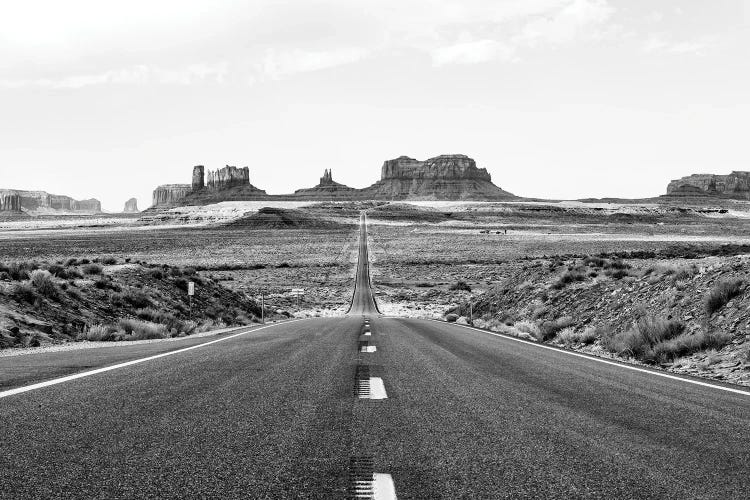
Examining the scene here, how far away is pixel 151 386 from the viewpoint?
759 centimetres

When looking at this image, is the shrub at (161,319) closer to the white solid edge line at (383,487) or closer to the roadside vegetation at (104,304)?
the roadside vegetation at (104,304)

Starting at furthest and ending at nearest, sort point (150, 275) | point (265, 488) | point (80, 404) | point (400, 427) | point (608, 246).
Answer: point (608, 246) < point (150, 275) < point (80, 404) < point (400, 427) < point (265, 488)

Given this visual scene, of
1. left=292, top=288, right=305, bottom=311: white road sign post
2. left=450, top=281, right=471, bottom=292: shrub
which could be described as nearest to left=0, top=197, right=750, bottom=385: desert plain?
left=450, top=281, right=471, bottom=292: shrub

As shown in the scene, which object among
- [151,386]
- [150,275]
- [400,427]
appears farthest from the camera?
[150,275]

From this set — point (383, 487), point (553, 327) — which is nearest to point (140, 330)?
point (553, 327)

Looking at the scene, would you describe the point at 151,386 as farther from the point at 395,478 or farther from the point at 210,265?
the point at 210,265

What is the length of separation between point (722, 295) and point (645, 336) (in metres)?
2.44

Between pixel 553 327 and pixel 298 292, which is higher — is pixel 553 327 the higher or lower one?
the higher one

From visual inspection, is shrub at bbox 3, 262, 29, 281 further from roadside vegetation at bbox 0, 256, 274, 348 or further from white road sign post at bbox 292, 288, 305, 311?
white road sign post at bbox 292, 288, 305, 311

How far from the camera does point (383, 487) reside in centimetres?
391

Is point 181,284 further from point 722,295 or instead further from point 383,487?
point 383,487

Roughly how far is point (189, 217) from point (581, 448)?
196 metres

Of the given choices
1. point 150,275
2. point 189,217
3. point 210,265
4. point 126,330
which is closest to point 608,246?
point 210,265

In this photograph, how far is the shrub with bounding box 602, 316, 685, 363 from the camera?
15.1 meters
